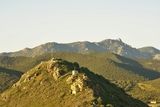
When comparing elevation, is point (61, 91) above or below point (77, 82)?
below

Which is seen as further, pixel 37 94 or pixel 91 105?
pixel 37 94

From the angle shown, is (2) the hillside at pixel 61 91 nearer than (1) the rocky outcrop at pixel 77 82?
Yes

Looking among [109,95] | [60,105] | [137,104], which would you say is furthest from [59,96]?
[137,104]

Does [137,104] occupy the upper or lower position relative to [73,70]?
lower

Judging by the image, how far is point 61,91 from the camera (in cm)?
16412

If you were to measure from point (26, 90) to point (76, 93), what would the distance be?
2846 cm

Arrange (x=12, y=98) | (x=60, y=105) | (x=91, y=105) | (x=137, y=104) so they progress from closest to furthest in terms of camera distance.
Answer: (x=91, y=105) < (x=60, y=105) < (x=137, y=104) < (x=12, y=98)

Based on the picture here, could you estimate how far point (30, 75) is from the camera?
187 m

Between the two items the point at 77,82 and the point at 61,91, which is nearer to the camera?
the point at 77,82

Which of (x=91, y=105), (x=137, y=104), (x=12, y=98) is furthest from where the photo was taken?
(x=12, y=98)

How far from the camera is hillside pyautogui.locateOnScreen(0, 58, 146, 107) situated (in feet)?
504

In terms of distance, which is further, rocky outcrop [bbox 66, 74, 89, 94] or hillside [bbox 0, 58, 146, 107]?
rocky outcrop [bbox 66, 74, 89, 94]

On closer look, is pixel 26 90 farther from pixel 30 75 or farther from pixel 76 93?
pixel 76 93

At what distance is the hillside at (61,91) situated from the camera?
154 meters
